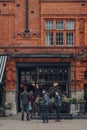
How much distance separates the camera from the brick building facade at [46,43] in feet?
120

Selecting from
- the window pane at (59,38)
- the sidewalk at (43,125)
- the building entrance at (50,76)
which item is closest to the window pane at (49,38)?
the window pane at (59,38)

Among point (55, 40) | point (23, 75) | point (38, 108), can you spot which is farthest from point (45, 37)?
point (38, 108)

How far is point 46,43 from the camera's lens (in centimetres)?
3716


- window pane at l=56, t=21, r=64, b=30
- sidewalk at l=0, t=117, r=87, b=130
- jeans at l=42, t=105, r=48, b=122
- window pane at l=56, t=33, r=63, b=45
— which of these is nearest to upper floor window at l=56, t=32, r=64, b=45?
window pane at l=56, t=33, r=63, b=45

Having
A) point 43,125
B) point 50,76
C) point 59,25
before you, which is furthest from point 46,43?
point 43,125

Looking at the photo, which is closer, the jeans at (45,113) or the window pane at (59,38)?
the jeans at (45,113)

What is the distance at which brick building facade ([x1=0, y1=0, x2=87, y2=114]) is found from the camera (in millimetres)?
36625

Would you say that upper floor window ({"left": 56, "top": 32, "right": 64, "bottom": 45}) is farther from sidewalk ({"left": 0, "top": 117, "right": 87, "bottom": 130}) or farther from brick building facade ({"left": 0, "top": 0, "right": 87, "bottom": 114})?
sidewalk ({"left": 0, "top": 117, "right": 87, "bottom": 130})

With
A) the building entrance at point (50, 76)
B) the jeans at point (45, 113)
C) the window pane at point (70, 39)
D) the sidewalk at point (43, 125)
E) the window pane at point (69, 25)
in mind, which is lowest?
the sidewalk at point (43, 125)

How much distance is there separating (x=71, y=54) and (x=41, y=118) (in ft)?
21.0

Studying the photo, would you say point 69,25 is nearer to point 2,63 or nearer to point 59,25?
point 59,25

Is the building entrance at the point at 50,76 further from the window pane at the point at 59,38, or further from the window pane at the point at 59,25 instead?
the window pane at the point at 59,25

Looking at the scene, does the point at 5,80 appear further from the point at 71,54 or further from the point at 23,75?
the point at 71,54

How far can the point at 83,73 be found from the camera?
3678 cm
